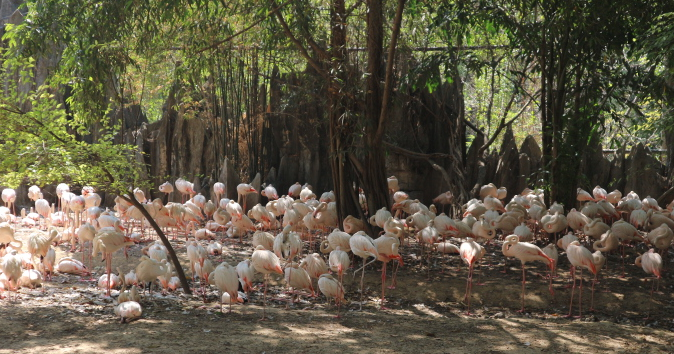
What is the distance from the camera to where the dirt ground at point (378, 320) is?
5.11 m

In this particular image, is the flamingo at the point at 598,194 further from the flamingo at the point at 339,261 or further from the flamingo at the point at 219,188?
the flamingo at the point at 219,188

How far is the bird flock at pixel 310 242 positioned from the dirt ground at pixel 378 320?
163mm

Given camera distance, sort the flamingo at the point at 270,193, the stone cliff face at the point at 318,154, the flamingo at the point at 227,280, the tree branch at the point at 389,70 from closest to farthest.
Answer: the flamingo at the point at 227,280 < the tree branch at the point at 389,70 < the flamingo at the point at 270,193 < the stone cliff face at the point at 318,154

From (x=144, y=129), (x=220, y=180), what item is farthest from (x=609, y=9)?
(x=144, y=129)

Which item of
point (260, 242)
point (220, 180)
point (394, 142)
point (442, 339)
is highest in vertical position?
point (394, 142)

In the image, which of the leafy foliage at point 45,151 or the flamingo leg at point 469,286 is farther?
the flamingo leg at point 469,286

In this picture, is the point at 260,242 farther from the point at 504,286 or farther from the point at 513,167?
the point at 513,167

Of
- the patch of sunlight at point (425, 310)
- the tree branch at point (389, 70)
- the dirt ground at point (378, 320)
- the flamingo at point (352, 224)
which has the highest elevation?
the tree branch at point (389, 70)

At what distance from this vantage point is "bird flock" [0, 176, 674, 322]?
6.45 m

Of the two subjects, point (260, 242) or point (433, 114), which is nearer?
point (260, 242)

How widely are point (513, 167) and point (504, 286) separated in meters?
4.80

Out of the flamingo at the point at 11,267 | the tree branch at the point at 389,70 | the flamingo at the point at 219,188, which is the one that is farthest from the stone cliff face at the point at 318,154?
the flamingo at the point at 11,267

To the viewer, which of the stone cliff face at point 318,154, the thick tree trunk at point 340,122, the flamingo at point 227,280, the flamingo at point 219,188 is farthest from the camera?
the stone cliff face at point 318,154

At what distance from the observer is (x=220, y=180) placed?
12.0m
